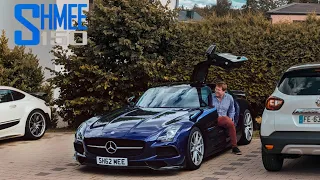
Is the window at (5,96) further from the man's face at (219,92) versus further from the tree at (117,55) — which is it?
the man's face at (219,92)

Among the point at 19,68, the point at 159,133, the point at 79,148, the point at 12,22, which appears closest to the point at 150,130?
the point at 159,133

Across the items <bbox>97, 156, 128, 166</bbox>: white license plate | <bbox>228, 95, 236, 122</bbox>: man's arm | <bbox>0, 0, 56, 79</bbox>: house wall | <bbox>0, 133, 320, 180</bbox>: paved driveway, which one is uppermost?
<bbox>0, 0, 56, 79</bbox>: house wall

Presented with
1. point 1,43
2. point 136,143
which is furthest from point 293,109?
point 1,43

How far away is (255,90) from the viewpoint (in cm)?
1155

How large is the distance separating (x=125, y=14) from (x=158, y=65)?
1561 mm

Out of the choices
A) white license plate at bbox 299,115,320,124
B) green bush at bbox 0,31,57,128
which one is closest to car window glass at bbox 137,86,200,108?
white license plate at bbox 299,115,320,124

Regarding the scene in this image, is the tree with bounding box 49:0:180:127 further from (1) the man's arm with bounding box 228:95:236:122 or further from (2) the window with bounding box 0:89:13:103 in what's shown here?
(1) the man's arm with bounding box 228:95:236:122

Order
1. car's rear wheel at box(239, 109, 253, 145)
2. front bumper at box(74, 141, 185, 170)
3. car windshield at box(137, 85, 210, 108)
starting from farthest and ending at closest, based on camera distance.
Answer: car's rear wheel at box(239, 109, 253, 145)
car windshield at box(137, 85, 210, 108)
front bumper at box(74, 141, 185, 170)

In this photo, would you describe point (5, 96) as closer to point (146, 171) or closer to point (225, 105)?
point (146, 171)

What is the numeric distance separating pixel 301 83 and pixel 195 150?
188cm

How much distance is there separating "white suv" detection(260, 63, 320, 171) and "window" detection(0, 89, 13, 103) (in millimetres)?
6218

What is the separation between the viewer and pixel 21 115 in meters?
10.5

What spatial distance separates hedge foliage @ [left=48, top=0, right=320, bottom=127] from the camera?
451 inches

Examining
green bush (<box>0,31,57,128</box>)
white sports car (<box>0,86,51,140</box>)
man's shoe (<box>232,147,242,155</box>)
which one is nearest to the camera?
man's shoe (<box>232,147,242,155</box>)
